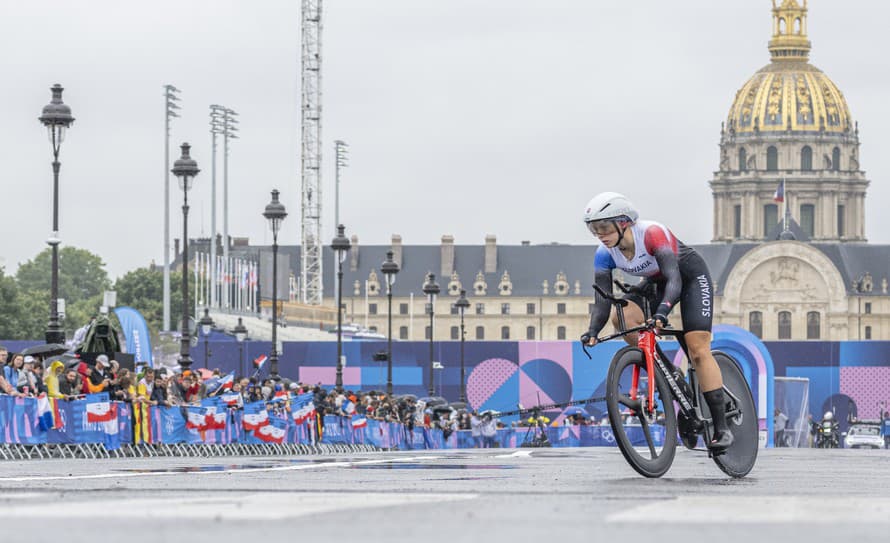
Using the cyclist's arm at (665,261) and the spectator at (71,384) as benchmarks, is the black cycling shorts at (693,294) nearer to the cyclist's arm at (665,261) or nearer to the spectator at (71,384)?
the cyclist's arm at (665,261)

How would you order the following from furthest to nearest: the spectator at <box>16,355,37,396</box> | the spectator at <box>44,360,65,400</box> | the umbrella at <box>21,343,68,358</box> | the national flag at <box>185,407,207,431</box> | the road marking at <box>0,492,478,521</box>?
1. the national flag at <box>185,407,207,431</box>
2. the umbrella at <box>21,343,68,358</box>
3. the spectator at <box>44,360,65,400</box>
4. the spectator at <box>16,355,37,396</box>
5. the road marking at <box>0,492,478,521</box>

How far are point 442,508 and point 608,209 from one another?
3.77m

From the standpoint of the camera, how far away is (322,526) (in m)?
6.01

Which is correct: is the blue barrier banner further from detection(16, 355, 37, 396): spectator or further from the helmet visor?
the helmet visor

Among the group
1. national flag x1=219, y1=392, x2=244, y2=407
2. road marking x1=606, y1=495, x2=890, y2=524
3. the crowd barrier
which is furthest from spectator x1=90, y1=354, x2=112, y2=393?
road marking x1=606, y1=495, x2=890, y2=524

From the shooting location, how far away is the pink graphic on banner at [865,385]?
257ft

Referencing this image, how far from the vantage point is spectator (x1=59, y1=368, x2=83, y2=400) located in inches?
941

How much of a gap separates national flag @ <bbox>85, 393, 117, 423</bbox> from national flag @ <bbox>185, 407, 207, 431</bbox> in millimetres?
3112

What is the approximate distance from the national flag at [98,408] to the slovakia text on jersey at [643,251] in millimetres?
13675

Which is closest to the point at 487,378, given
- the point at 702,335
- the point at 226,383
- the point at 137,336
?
the point at 137,336

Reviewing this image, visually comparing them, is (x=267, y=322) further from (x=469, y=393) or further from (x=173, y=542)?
(x=173, y=542)

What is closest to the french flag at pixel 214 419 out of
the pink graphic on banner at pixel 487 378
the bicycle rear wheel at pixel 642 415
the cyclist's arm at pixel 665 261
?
the bicycle rear wheel at pixel 642 415

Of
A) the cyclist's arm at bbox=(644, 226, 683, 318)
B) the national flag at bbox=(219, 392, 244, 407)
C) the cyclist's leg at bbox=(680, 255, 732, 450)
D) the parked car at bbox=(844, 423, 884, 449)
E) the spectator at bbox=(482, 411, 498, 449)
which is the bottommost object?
the parked car at bbox=(844, 423, 884, 449)

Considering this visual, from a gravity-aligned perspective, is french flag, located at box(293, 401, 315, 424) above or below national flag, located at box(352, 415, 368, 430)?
above
